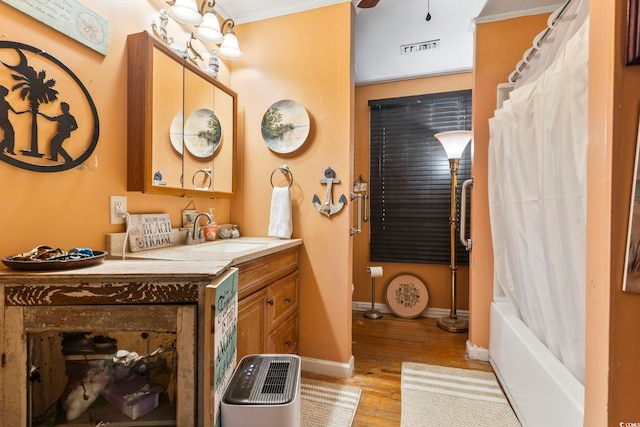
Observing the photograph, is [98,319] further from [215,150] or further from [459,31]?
[459,31]

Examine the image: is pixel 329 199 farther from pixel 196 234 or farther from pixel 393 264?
pixel 393 264

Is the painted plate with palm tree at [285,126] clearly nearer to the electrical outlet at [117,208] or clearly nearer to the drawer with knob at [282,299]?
the drawer with knob at [282,299]

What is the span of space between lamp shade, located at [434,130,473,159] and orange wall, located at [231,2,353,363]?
1144mm

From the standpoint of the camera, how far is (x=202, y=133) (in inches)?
76.7

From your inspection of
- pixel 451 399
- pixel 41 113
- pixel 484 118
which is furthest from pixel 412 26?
pixel 451 399

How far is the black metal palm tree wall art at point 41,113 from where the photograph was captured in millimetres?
1064

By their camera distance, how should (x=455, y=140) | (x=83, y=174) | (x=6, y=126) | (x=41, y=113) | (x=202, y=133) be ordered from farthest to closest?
1. (x=455, y=140)
2. (x=202, y=133)
3. (x=83, y=174)
4. (x=41, y=113)
5. (x=6, y=126)

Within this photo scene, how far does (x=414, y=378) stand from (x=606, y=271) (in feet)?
5.26


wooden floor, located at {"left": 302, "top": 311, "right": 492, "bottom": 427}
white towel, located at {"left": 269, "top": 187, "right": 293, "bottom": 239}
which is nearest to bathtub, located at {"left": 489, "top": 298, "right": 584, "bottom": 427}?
wooden floor, located at {"left": 302, "top": 311, "right": 492, "bottom": 427}

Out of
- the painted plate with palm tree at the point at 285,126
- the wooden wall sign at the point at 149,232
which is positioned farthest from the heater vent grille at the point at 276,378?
the painted plate with palm tree at the point at 285,126

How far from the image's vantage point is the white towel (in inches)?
83.0

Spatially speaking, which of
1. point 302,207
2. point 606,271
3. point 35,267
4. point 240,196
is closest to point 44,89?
point 35,267

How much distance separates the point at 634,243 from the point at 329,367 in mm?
1845

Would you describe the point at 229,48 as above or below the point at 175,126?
above
